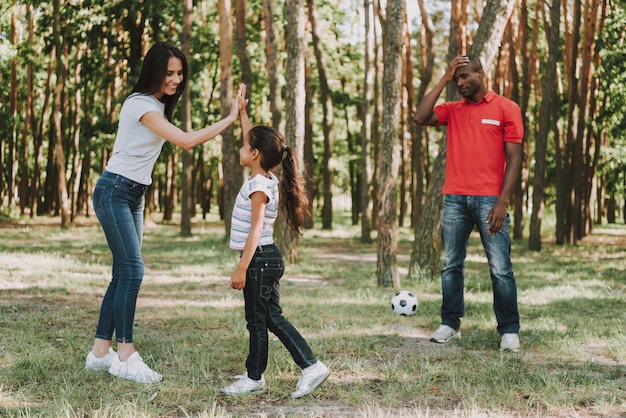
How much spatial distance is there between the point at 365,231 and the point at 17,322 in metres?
13.3

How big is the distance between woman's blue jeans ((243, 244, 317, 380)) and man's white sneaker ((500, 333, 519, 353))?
79.6 inches

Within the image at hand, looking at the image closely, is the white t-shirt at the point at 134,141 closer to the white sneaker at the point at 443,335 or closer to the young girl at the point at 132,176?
the young girl at the point at 132,176

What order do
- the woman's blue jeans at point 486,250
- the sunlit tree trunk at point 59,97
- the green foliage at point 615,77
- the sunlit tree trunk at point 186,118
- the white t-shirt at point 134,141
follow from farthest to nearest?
the sunlit tree trunk at point 59,97 → the sunlit tree trunk at point 186,118 → the green foliage at point 615,77 → the woman's blue jeans at point 486,250 → the white t-shirt at point 134,141

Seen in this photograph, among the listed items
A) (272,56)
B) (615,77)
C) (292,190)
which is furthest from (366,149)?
(292,190)

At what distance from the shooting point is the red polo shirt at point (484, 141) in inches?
238

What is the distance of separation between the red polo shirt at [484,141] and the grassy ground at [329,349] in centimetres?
138

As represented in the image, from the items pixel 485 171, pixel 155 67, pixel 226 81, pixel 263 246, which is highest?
pixel 226 81

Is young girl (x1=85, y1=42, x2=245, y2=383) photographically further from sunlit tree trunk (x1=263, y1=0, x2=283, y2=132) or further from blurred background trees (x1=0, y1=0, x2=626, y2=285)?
sunlit tree trunk (x1=263, y1=0, x2=283, y2=132)

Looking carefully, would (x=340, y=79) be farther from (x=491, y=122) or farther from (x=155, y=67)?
(x=155, y=67)

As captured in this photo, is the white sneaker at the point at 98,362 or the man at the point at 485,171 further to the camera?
the man at the point at 485,171

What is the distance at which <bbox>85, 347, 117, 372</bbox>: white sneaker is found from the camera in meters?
5.16

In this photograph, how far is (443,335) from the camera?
6.37m

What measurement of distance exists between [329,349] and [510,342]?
58.7 inches

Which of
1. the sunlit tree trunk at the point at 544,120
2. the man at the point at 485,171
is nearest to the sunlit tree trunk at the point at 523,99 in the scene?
the sunlit tree trunk at the point at 544,120
